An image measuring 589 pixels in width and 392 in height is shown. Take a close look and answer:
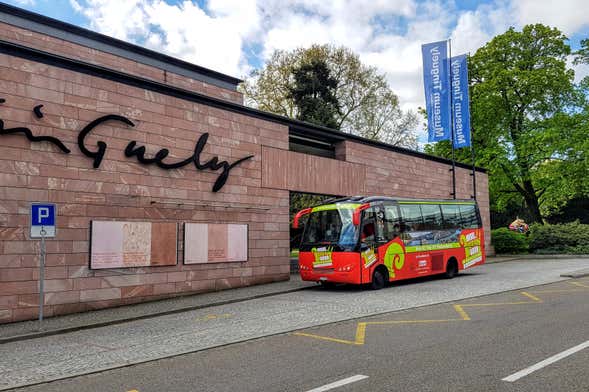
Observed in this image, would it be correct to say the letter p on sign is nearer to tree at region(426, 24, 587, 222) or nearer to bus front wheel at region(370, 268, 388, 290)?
bus front wheel at region(370, 268, 388, 290)

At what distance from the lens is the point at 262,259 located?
17.5m

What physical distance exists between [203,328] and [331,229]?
6615 millimetres

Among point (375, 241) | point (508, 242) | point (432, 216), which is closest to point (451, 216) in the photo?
point (432, 216)

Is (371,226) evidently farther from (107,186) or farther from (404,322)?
(107,186)

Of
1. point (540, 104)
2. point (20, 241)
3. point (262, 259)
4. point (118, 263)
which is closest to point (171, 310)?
point (118, 263)

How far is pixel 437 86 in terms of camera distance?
25.9 meters

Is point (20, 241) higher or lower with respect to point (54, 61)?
lower

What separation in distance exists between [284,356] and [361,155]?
15783mm

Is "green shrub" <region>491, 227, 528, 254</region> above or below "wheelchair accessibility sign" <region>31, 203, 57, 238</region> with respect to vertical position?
below

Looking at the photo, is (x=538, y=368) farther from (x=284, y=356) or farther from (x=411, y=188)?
(x=411, y=188)

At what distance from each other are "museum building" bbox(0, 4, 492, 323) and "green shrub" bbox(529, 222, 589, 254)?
16717 mm

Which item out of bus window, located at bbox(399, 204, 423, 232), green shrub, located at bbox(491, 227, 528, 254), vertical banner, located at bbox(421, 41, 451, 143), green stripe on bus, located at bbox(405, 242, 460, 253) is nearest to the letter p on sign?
bus window, located at bbox(399, 204, 423, 232)

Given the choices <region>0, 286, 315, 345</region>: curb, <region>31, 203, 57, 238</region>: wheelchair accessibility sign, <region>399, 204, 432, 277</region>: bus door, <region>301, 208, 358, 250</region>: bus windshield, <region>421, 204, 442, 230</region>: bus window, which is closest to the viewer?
<region>0, 286, 315, 345</region>: curb

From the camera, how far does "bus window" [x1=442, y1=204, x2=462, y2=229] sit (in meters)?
18.9
